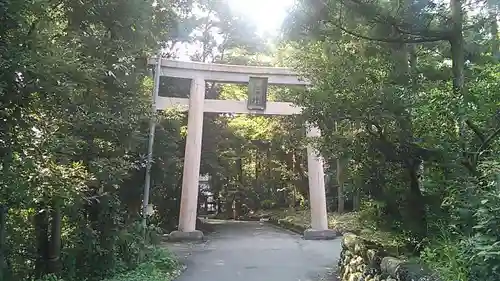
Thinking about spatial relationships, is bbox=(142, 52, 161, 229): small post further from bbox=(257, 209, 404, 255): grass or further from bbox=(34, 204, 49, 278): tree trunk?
bbox=(257, 209, 404, 255): grass

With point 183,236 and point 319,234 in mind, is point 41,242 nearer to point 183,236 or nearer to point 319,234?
point 183,236

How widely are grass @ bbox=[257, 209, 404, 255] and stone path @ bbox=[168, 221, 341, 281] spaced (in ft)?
3.05

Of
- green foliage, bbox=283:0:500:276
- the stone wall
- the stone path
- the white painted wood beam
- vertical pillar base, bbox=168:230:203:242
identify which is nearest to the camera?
green foliage, bbox=283:0:500:276

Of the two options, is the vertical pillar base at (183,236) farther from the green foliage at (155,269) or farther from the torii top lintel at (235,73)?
the torii top lintel at (235,73)

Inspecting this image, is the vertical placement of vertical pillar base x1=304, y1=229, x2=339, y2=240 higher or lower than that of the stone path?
higher

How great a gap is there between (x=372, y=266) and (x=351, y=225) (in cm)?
833

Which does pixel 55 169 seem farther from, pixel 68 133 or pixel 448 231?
pixel 448 231

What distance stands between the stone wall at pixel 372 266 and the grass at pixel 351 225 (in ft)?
0.52

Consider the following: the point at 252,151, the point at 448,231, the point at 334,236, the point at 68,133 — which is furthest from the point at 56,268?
the point at 252,151

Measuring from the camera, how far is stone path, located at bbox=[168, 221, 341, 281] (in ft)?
25.8

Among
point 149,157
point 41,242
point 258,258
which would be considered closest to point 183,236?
point 258,258

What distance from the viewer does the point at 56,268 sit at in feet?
20.8

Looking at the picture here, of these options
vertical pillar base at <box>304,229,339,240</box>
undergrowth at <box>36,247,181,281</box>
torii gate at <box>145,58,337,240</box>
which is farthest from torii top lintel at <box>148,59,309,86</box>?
undergrowth at <box>36,247,181,281</box>

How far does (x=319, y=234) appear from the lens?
13383 mm
